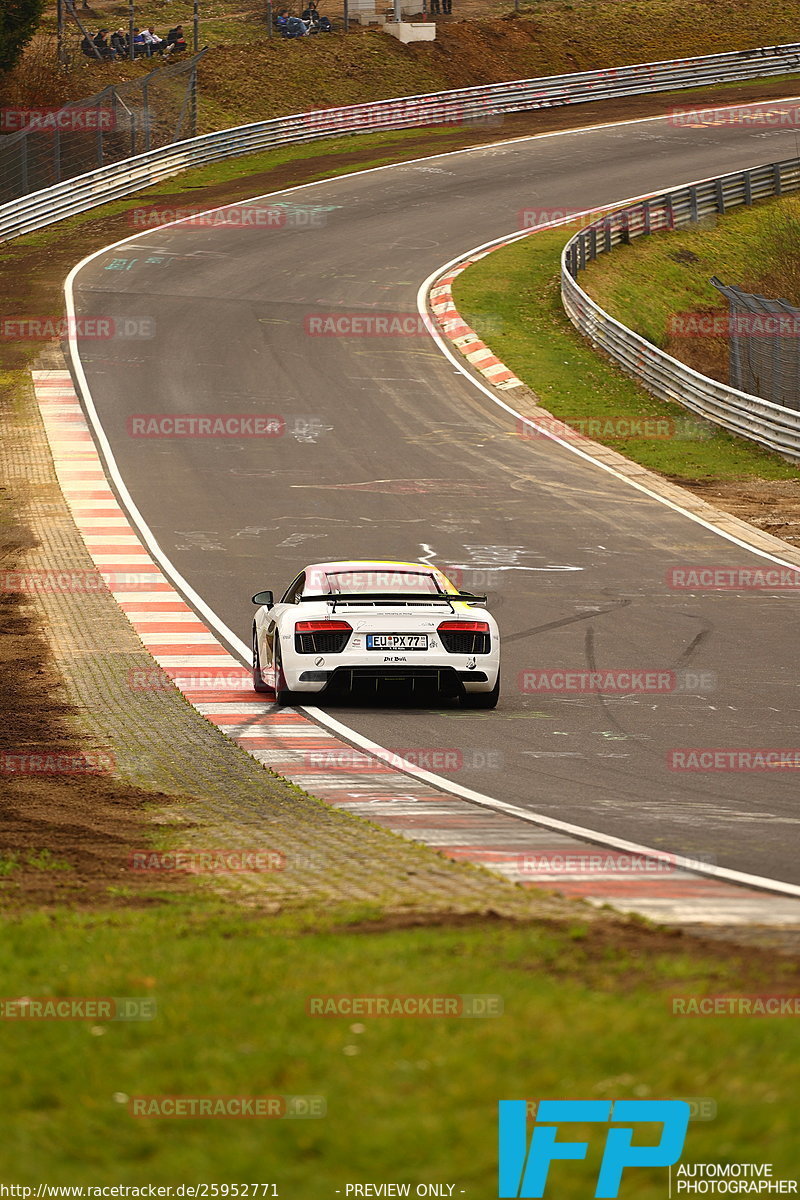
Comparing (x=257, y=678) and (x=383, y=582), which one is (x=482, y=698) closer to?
(x=383, y=582)

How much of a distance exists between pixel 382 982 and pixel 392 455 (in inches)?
931

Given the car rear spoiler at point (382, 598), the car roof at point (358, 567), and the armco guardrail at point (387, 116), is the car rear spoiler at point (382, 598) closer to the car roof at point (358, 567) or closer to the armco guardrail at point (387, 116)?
the car roof at point (358, 567)

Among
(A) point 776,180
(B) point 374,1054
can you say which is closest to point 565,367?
(A) point 776,180

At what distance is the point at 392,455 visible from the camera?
2884cm

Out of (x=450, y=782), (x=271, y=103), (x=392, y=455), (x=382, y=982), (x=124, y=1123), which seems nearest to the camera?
(x=124, y=1123)

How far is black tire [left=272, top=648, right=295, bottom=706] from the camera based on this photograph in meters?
13.9

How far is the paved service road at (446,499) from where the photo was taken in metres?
11.7

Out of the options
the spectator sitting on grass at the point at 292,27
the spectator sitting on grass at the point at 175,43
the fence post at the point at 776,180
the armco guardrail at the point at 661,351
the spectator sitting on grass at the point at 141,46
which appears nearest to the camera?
the armco guardrail at the point at 661,351

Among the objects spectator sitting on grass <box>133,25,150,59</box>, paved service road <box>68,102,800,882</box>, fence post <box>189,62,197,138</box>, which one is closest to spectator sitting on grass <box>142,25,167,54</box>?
spectator sitting on grass <box>133,25,150,59</box>

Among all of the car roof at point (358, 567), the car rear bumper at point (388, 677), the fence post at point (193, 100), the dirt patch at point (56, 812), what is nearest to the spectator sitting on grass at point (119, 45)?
the fence post at point (193, 100)

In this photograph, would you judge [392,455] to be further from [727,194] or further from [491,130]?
[491,130]

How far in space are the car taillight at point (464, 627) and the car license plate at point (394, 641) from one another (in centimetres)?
25

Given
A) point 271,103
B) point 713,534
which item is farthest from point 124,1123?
point 271,103

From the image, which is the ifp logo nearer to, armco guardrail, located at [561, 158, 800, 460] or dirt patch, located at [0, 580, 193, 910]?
dirt patch, located at [0, 580, 193, 910]
